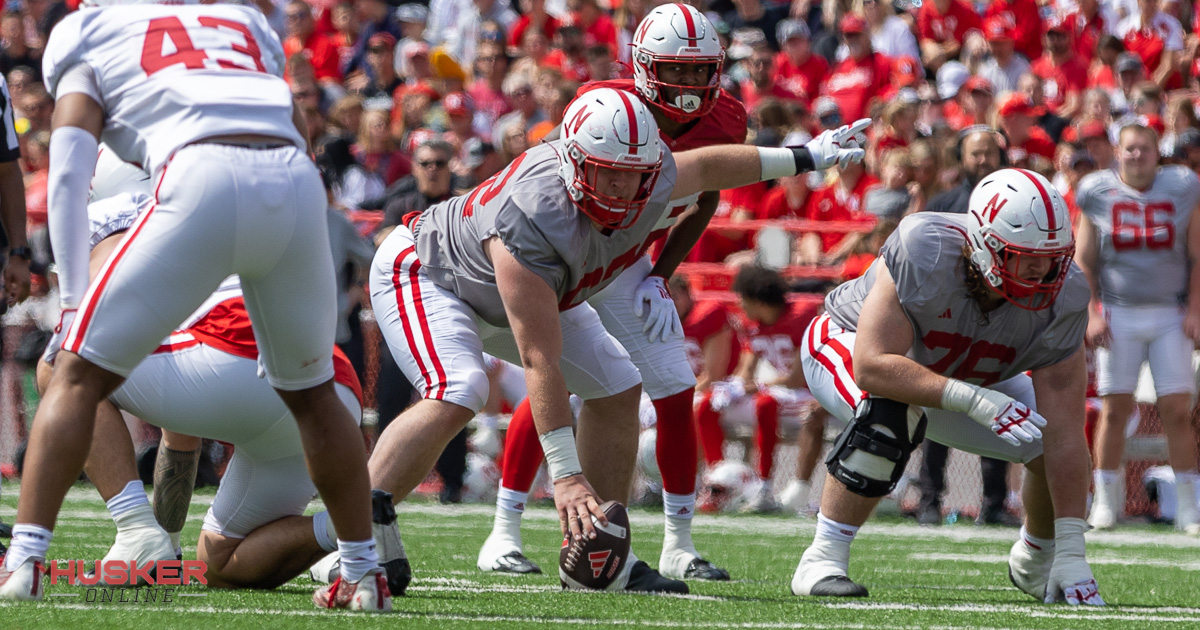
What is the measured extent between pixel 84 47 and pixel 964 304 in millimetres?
2611

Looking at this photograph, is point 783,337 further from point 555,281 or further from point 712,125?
point 555,281

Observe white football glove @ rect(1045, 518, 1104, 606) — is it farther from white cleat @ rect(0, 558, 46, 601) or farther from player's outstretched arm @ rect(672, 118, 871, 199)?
white cleat @ rect(0, 558, 46, 601)

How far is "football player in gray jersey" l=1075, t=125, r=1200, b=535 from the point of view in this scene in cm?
809

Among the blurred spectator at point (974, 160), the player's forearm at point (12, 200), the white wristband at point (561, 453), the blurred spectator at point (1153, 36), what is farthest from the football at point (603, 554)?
the blurred spectator at point (1153, 36)

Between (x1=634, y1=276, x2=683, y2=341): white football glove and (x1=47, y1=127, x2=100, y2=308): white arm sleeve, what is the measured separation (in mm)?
2560

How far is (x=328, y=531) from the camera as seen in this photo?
4.28 metres

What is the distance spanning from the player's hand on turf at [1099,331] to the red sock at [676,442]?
3.31m

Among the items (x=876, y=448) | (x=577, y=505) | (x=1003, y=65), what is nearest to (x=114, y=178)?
(x=577, y=505)

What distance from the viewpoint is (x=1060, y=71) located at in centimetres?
1182

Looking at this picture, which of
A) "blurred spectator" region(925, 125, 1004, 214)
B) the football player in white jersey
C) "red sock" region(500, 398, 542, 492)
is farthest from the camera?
"blurred spectator" region(925, 125, 1004, 214)

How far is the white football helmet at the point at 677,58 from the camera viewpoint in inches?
208

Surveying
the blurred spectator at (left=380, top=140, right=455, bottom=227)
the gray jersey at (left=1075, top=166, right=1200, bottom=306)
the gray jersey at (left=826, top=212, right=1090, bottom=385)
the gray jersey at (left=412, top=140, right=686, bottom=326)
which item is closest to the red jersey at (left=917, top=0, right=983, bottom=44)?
the gray jersey at (left=1075, top=166, right=1200, bottom=306)

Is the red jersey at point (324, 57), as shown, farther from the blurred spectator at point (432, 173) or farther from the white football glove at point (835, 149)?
the white football glove at point (835, 149)

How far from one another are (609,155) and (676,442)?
1580 millimetres
